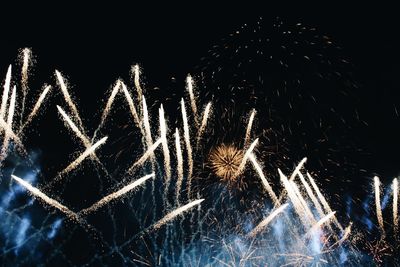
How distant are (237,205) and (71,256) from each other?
740cm

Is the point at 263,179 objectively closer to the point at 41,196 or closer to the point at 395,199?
the point at 395,199

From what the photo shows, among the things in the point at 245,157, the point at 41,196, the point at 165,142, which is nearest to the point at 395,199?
the point at 245,157

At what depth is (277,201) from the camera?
12094 millimetres

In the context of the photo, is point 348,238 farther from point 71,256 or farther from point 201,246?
point 71,256

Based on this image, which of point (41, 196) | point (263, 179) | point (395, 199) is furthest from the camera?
point (41, 196)

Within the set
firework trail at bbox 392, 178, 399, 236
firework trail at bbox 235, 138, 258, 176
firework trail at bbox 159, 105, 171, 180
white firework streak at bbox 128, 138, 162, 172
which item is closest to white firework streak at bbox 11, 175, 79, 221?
white firework streak at bbox 128, 138, 162, 172

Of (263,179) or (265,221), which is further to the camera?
(265,221)

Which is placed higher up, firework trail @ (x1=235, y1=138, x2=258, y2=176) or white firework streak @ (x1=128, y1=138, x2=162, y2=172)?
white firework streak @ (x1=128, y1=138, x2=162, y2=172)

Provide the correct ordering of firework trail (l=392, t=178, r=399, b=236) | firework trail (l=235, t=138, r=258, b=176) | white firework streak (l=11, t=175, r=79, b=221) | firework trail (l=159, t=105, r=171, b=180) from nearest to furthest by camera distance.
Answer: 1. firework trail (l=159, t=105, r=171, b=180)
2. firework trail (l=235, t=138, r=258, b=176)
3. firework trail (l=392, t=178, r=399, b=236)
4. white firework streak (l=11, t=175, r=79, b=221)

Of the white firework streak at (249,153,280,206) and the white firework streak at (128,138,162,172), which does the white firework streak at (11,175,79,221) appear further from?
the white firework streak at (249,153,280,206)

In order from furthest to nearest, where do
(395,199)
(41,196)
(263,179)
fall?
(41,196) → (395,199) → (263,179)

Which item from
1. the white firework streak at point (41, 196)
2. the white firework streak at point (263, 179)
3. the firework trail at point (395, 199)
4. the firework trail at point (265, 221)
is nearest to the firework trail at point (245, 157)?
the white firework streak at point (263, 179)

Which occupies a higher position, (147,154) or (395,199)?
(147,154)

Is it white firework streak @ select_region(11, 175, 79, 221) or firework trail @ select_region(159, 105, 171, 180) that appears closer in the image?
firework trail @ select_region(159, 105, 171, 180)
